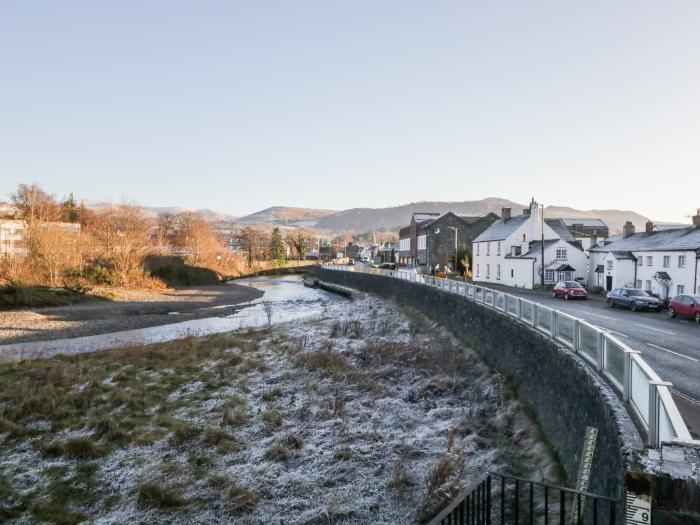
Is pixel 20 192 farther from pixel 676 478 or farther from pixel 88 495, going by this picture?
pixel 676 478

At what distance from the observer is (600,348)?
849cm

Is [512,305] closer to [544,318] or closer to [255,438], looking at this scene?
[544,318]

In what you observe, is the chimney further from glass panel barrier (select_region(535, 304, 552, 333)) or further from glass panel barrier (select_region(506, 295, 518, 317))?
glass panel barrier (select_region(535, 304, 552, 333))

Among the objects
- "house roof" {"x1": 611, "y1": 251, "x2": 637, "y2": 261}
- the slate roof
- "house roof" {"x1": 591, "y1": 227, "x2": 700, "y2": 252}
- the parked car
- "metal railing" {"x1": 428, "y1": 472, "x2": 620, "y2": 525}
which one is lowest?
"metal railing" {"x1": 428, "y1": 472, "x2": 620, "y2": 525}

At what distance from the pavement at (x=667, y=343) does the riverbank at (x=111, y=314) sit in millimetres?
28635

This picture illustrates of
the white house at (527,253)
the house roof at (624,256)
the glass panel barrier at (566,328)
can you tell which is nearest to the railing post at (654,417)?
the glass panel barrier at (566,328)

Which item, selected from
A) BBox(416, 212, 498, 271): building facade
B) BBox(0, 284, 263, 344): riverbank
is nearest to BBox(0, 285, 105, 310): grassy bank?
BBox(0, 284, 263, 344): riverbank

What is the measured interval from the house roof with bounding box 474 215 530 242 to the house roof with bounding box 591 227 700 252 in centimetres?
1113

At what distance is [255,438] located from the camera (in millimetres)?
12609

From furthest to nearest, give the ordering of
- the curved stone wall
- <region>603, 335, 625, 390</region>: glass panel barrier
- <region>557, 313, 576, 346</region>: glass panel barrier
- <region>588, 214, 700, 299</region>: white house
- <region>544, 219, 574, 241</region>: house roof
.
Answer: <region>544, 219, 574, 241</region>: house roof → <region>588, 214, 700, 299</region>: white house → <region>557, 313, 576, 346</region>: glass panel barrier → <region>603, 335, 625, 390</region>: glass panel barrier → the curved stone wall

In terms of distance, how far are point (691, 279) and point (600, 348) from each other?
29767mm

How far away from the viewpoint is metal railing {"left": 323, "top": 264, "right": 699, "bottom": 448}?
5.02m

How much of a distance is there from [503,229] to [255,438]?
5254 centimetres

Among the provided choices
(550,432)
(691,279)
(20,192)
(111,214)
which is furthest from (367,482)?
(20,192)
